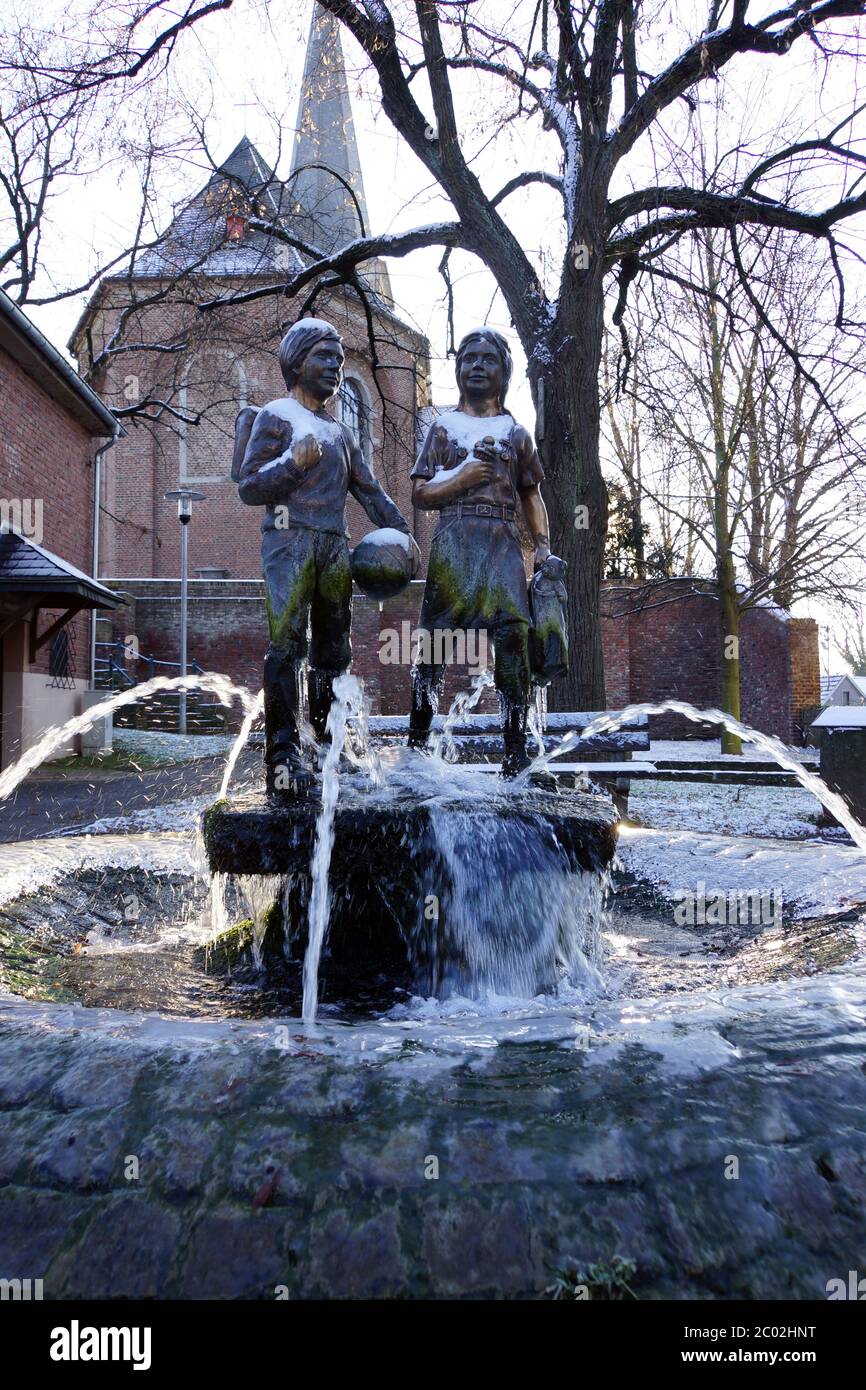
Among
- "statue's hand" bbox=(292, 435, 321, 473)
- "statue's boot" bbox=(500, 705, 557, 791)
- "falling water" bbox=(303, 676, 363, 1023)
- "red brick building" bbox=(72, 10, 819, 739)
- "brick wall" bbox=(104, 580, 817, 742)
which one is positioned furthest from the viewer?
"brick wall" bbox=(104, 580, 817, 742)

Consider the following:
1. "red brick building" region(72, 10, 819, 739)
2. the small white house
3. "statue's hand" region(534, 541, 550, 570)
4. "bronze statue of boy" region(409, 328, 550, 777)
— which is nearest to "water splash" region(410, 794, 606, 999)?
"bronze statue of boy" region(409, 328, 550, 777)

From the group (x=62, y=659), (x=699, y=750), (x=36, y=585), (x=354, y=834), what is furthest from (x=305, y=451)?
(x=699, y=750)

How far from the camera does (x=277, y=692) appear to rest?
3.25 m

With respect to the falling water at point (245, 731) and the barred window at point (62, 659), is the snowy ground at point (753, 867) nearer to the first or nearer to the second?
the falling water at point (245, 731)

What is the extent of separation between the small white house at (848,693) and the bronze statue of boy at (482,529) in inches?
1039

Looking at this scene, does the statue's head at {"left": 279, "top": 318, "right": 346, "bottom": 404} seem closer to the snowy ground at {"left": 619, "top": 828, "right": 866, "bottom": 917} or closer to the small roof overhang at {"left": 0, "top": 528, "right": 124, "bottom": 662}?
the snowy ground at {"left": 619, "top": 828, "right": 866, "bottom": 917}

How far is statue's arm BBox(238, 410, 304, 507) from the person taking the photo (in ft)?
10.3

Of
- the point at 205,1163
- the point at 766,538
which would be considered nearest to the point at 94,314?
the point at 766,538

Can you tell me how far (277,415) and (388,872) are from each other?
1.55m

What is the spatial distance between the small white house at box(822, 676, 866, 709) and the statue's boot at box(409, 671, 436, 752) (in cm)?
2629

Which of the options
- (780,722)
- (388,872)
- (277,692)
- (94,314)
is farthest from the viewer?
(780,722)

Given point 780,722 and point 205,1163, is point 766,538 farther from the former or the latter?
point 205,1163

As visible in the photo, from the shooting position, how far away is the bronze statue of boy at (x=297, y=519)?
125 inches
